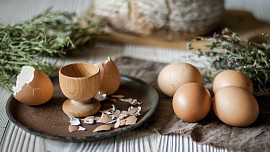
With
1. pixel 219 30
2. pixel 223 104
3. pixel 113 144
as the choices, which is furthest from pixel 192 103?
pixel 219 30

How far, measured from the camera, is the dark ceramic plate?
2.19ft

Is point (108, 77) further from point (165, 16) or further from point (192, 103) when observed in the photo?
point (165, 16)

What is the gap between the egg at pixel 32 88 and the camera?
76 cm

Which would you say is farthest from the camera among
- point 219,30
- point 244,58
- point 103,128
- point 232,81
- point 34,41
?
point 219,30

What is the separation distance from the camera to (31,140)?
706 millimetres

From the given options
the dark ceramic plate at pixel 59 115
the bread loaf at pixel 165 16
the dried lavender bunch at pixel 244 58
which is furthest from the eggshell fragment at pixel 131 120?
the bread loaf at pixel 165 16

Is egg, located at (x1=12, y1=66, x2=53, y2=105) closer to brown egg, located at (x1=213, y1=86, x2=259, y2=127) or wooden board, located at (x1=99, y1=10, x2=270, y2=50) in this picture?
brown egg, located at (x1=213, y1=86, x2=259, y2=127)

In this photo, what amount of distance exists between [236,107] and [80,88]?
36 cm

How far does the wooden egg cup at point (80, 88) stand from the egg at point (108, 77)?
60 millimetres

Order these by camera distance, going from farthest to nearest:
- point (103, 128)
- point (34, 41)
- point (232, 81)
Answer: point (34, 41), point (232, 81), point (103, 128)

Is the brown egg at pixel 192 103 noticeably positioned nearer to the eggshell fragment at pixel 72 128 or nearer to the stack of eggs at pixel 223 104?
the stack of eggs at pixel 223 104

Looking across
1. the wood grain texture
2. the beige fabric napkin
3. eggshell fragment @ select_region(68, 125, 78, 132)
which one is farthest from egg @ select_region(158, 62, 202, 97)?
eggshell fragment @ select_region(68, 125, 78, 132)

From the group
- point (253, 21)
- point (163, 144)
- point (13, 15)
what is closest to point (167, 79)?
point (163, 144)

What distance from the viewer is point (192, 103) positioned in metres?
0.71
